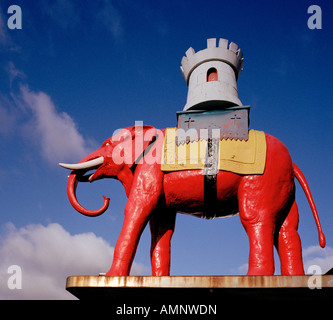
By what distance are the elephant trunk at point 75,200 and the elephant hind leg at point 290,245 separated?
2.25 m

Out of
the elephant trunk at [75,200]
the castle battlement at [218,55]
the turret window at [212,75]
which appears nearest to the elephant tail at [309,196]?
the turret window at [212,75]

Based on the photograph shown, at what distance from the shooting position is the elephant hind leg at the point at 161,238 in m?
5.48

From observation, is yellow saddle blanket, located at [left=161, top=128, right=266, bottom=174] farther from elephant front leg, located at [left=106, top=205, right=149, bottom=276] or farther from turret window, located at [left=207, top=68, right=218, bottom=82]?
turret window, located at [left=207, top=68, right=218, bottom=82]

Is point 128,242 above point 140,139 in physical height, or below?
below

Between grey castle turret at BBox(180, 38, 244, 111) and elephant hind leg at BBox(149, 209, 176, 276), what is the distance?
1543mm

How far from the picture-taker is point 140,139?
562cm

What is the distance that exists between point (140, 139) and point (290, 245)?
238cm

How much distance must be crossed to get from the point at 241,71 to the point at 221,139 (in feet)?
5.81

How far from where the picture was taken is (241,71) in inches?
251

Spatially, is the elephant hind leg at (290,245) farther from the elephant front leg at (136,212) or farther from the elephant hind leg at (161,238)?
the elephant front leg at (136,212)

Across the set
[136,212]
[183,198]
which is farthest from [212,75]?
[136,212]

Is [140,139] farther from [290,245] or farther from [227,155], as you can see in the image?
[290,245]
